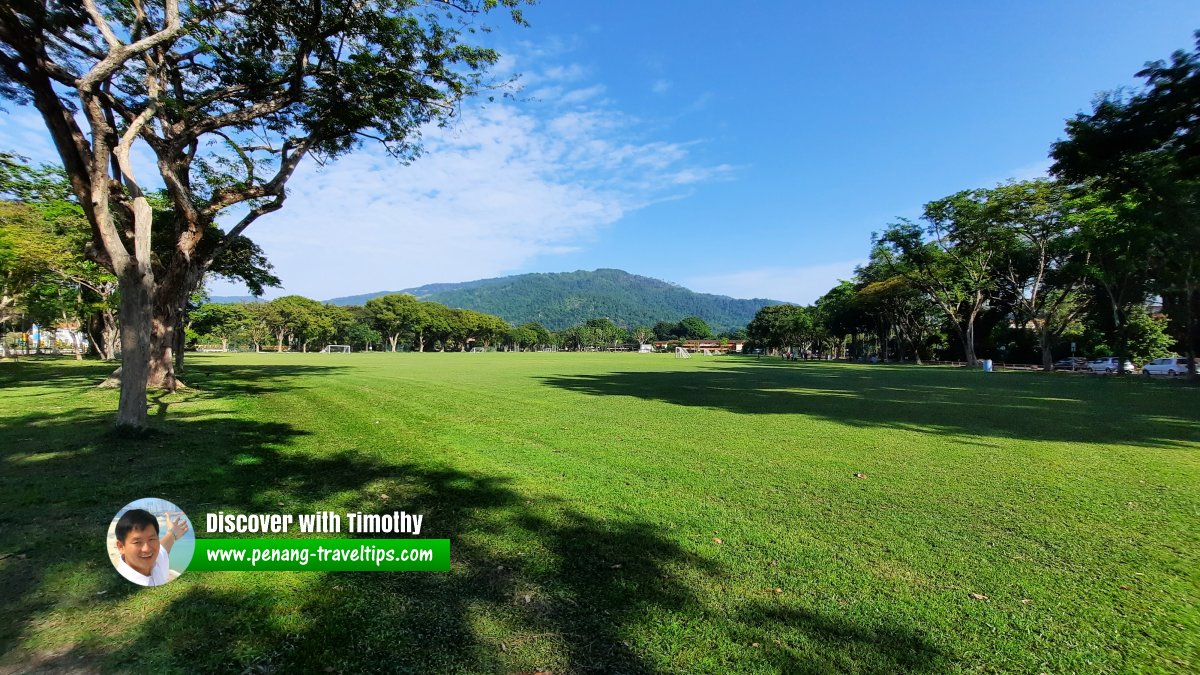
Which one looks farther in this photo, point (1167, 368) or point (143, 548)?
point (1167, 368)

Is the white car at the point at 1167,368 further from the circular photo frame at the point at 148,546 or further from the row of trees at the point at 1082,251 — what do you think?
the circular photo frame at the point at 148,546

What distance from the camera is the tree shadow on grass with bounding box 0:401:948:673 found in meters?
2.47

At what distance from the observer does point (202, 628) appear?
2680mm

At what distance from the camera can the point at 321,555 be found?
3672 millimetres

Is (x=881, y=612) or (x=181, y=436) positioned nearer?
(x=881, y=612)

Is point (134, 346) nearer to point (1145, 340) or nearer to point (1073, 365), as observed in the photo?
point (1073, 365)

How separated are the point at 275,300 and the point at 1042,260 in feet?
305

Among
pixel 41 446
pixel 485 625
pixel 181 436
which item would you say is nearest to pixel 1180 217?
pixel 485 625

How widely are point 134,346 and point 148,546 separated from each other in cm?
575

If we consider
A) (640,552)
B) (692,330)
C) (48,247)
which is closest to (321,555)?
(640,552)

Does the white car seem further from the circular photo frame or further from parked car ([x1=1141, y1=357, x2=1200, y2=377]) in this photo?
the circular photo frame

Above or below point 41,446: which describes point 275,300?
above

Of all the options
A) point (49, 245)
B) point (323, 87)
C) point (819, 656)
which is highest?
point (323, 87)

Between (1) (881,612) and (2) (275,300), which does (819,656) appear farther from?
(2) (275,300)
